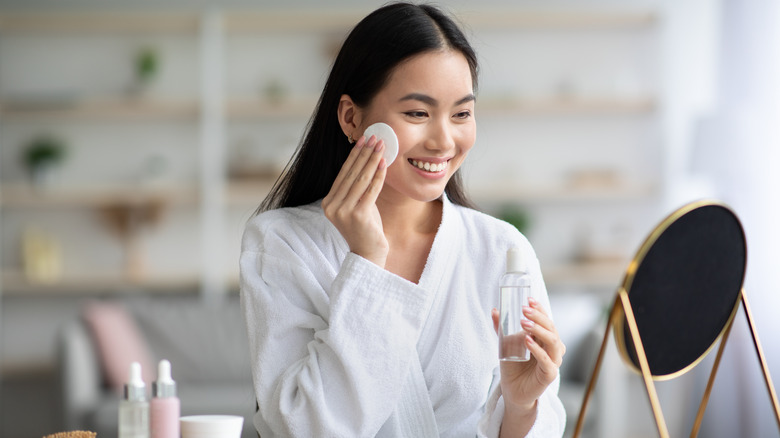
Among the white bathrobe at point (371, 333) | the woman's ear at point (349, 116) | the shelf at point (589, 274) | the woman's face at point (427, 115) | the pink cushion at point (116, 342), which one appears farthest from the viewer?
the shelf at point (589, 274)

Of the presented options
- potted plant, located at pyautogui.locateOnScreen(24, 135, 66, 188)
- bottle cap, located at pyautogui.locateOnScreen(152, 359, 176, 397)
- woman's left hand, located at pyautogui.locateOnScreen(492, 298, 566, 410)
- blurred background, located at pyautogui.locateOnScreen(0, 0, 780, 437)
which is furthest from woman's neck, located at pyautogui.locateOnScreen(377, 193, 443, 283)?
potted plant, located at pyautogui.locateOnScreen(24, 135, 66, 188)

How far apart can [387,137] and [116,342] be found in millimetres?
2893

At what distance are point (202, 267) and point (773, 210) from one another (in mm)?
3088

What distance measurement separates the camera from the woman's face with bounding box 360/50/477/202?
1511mm

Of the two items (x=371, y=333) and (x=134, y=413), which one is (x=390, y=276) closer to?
(x=371, y=333)

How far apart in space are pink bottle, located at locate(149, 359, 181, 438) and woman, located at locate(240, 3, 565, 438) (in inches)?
7.5

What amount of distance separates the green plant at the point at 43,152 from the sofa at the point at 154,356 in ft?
4.22

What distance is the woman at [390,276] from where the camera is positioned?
1.41 m

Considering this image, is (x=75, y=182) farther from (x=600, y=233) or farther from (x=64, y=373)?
(x=600, y=233)

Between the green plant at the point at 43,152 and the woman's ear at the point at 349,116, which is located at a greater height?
the woman's ear at the point at 349,116

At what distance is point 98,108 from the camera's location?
5.23 meters

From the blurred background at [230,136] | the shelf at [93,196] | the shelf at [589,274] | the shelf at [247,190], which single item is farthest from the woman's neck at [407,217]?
the shelf at [93,196]

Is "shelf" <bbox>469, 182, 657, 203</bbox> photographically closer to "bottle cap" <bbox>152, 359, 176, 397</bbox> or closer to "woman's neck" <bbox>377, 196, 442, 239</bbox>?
"woman's neck" <bbox>377, 196, 442, 239</bbox>

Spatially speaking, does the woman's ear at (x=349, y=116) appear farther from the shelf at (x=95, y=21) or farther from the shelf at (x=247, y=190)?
the shelf at (x=95, y=21)
